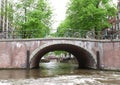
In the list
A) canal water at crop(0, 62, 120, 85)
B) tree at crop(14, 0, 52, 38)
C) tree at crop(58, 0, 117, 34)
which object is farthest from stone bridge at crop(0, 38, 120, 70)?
tree at crop(58, 0, 117, 34)

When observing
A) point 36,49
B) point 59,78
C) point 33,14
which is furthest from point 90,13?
point 59,78

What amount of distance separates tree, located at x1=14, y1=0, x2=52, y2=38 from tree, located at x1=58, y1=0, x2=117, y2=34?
3084 mm

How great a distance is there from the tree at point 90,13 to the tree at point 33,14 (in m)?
3.08

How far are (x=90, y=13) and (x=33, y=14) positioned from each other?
630 cm

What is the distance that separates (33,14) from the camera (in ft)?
95.3

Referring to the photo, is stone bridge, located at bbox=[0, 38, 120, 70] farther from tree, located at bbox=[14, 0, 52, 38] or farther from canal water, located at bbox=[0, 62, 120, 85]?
tree, located at bbox=[14, 0, 52, 38]

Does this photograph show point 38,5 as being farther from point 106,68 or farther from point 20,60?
point 106,68

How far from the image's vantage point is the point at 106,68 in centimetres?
2230

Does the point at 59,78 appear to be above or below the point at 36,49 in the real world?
below

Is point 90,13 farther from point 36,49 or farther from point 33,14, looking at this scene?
point 36,49

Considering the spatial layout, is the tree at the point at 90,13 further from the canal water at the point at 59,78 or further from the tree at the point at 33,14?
the canal water at the point at 59,78

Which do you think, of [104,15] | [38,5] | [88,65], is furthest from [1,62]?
[104,15]

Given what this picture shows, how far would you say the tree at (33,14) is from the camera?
29.2 meters

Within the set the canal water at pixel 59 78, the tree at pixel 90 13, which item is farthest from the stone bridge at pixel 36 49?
the tree at pixel 90 13
